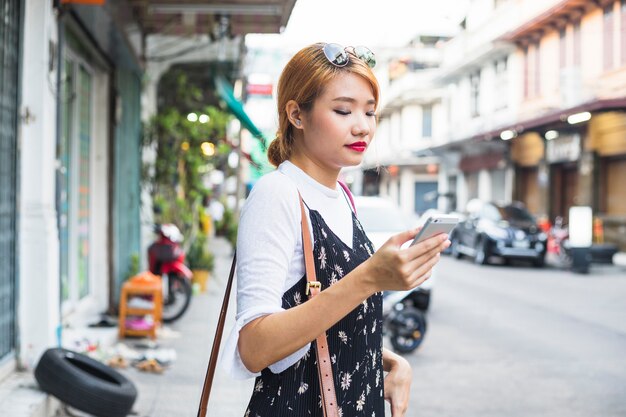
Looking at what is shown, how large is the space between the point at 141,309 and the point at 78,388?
3326 mm

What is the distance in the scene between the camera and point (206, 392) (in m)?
1.89

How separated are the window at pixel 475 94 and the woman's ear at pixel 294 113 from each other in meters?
34.0

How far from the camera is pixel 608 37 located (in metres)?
23.1

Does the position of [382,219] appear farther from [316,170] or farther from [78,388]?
[316,170]

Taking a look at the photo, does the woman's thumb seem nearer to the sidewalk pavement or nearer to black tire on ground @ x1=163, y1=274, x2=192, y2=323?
the sidewalk pavement

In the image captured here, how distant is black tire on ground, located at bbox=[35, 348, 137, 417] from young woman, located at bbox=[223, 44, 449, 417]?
3.48 metres

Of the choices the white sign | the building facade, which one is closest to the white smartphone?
the white sign

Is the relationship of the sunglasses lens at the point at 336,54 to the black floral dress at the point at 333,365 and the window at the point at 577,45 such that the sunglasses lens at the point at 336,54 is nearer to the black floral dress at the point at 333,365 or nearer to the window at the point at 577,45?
the black floral dress at the point at 333,365

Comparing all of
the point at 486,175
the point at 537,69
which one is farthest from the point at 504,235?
the point at 486,175

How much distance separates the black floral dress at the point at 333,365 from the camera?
172 centimetres

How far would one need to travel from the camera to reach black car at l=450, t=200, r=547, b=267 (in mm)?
19047

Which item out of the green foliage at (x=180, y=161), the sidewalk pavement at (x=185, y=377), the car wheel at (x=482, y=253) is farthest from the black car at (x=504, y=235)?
the sidewalk pavement at (x=185, y=377)

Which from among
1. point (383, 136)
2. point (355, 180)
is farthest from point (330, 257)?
point (355, 180)

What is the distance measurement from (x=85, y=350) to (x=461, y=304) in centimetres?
696
